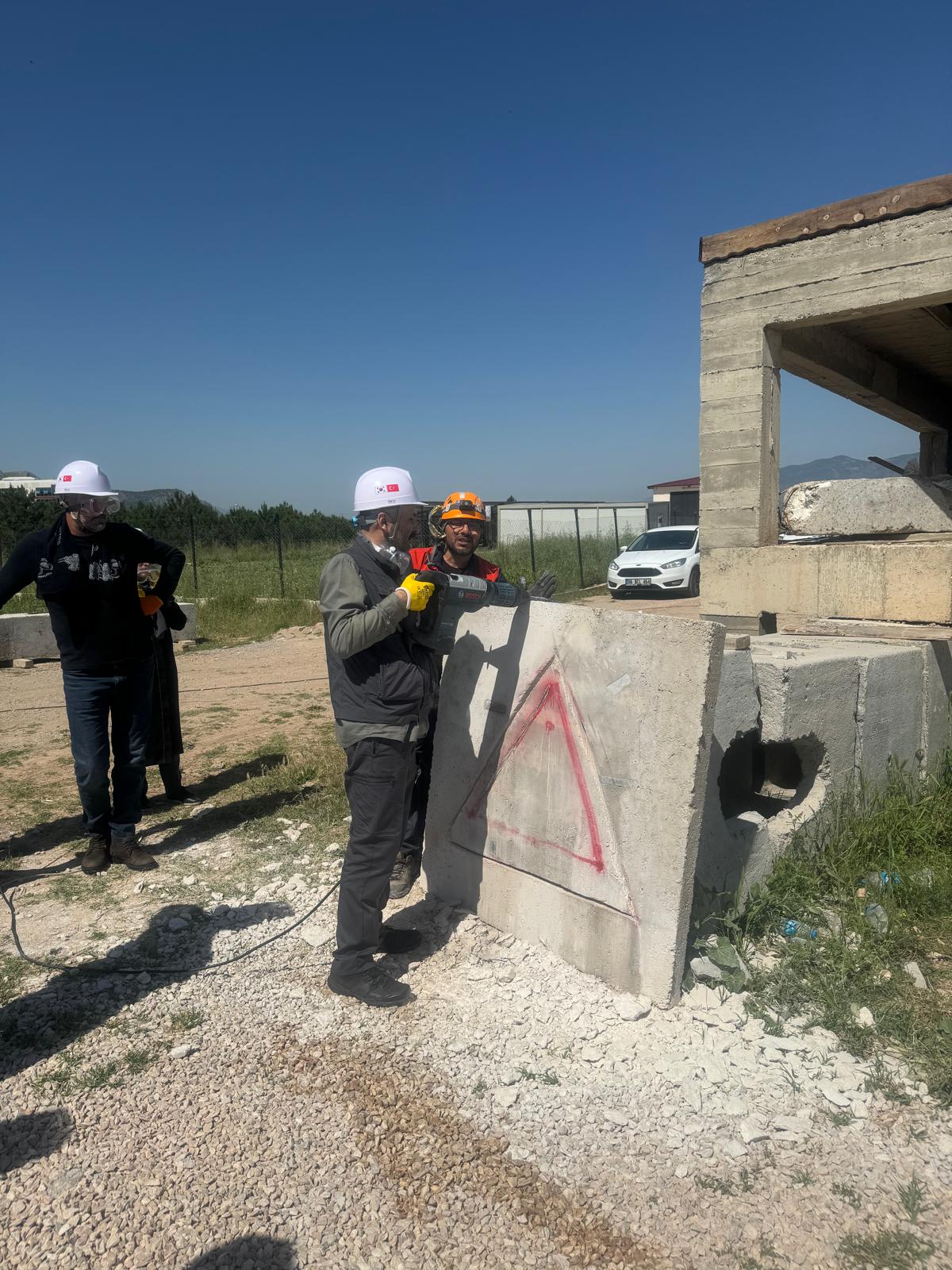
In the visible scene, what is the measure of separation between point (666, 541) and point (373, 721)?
17.2m

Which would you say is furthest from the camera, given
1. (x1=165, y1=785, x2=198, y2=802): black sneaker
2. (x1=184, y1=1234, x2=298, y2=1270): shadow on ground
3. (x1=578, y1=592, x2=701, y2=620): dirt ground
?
(x1=578, y1=592, x2=701, y2=620): dirt ground

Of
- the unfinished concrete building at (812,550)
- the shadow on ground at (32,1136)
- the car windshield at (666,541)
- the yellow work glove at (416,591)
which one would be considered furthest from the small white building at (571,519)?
the shadow on ground at (32,1136)

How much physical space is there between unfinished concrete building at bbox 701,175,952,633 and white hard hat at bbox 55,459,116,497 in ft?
12.7

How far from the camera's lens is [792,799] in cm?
422

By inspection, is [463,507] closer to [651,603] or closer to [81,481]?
[81,481]

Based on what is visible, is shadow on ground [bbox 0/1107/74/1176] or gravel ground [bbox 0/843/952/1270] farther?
shadow on ground [bbox 0/1107/74/1176]

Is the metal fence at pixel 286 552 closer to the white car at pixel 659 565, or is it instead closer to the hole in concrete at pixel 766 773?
the white car at pixel 659 565

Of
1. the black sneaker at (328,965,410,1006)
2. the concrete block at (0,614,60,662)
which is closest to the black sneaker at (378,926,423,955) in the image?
the black sneaker at (328,965,410,1006)

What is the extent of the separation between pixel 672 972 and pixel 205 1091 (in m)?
1.59

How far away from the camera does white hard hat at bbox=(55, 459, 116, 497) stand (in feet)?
13.6

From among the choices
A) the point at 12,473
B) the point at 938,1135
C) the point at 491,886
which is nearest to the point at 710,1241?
the point at 938,1135

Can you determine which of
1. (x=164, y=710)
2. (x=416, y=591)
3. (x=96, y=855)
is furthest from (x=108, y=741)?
(x=416, y=591)

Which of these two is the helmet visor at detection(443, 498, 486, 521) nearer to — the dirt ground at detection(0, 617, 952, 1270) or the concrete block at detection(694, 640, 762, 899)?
the concrete block at detection(694, 640, 762, 899)

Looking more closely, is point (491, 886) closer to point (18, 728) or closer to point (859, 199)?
point (859, 199)
